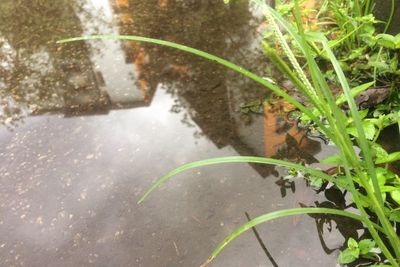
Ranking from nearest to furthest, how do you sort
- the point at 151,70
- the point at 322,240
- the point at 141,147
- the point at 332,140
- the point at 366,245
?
1. the point at 332,140
2. the point at 366,245
3. the point at 322,240
4. the point at 141,147
5. the point at 151,70

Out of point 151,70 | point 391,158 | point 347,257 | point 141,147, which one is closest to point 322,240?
point 347,257

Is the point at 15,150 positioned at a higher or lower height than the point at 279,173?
lower

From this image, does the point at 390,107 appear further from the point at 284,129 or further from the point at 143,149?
the point at 143,149

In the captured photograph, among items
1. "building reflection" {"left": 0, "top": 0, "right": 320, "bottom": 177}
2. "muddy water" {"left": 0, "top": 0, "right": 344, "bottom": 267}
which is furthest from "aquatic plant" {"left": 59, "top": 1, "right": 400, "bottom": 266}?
"building reflection" {"left": 0, "top": 0, "right": 320, "bottom": 177}

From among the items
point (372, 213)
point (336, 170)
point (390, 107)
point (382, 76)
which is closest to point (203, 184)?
point (336, 170)

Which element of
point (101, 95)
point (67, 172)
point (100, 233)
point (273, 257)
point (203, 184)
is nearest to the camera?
point (273, 257)

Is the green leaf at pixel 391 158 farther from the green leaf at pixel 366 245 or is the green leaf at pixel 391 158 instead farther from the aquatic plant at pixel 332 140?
the green leaf at pixel 366 245

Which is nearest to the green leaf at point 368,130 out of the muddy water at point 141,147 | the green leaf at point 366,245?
the muddy water at point 141,147

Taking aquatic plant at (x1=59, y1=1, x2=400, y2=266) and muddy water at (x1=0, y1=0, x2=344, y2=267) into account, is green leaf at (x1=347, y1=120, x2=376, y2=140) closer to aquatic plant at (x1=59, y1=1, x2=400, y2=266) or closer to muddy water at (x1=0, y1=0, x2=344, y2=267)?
aquatic plant at (x1=59, y1=1, x2=400, y2=266)

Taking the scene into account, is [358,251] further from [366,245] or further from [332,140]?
[332,140]
